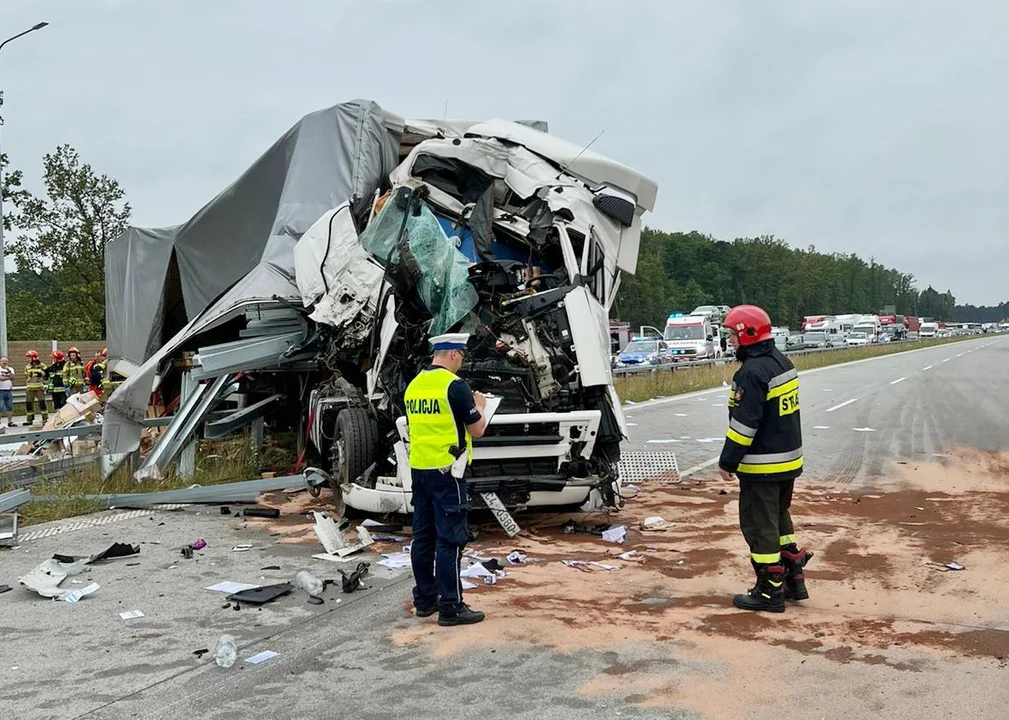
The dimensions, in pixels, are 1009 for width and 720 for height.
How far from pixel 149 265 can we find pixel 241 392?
3008 millimetres

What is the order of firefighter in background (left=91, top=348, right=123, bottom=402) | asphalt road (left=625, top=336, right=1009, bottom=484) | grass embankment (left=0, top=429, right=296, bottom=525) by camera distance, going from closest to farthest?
grass embankment (left=0, top=429, right=296, bottom=525) < asphalt road (left=625, top=336, right=1009, bottom=484) < firefighter in background (left=91, top=348, right=123, bottom=402)

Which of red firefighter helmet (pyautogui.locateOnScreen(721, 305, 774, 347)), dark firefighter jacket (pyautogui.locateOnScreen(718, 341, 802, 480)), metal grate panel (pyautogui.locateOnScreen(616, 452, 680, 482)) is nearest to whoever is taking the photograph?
dark firefighter jacket (pyautogui.locateOnScreen(718, 341, 802, 480))

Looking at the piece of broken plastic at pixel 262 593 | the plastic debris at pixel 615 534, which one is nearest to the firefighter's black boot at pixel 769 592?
the plastic debris at pixel 615 534

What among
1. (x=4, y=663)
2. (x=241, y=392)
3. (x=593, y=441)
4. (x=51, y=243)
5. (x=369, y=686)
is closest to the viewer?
(x=369, y=686)

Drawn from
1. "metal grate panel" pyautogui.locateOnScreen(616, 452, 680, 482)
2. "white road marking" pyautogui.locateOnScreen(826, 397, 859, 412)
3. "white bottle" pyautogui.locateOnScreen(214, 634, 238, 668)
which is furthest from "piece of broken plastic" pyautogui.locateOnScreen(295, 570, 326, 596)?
"white road marking" pyautogui.locateOnScreen(826, 397, 859, 412)

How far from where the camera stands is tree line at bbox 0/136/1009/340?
3378 centimetres

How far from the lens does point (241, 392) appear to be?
32.8ft

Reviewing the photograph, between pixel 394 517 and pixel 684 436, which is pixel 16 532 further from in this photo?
pixel 684 436

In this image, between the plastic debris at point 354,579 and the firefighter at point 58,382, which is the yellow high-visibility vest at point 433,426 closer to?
the plastic debris at point 354,579

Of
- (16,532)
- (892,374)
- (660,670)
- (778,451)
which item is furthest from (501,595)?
(892,374)

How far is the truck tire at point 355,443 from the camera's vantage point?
6.90 m

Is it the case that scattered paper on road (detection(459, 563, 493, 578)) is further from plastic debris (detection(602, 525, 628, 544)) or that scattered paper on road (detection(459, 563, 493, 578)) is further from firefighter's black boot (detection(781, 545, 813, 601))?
firefighter's black boot (detection(781, 545, 813, 601))

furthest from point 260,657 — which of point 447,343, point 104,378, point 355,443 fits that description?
point 104,378

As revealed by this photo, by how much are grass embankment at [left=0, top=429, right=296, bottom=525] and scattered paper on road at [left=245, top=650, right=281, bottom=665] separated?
13.6ft
